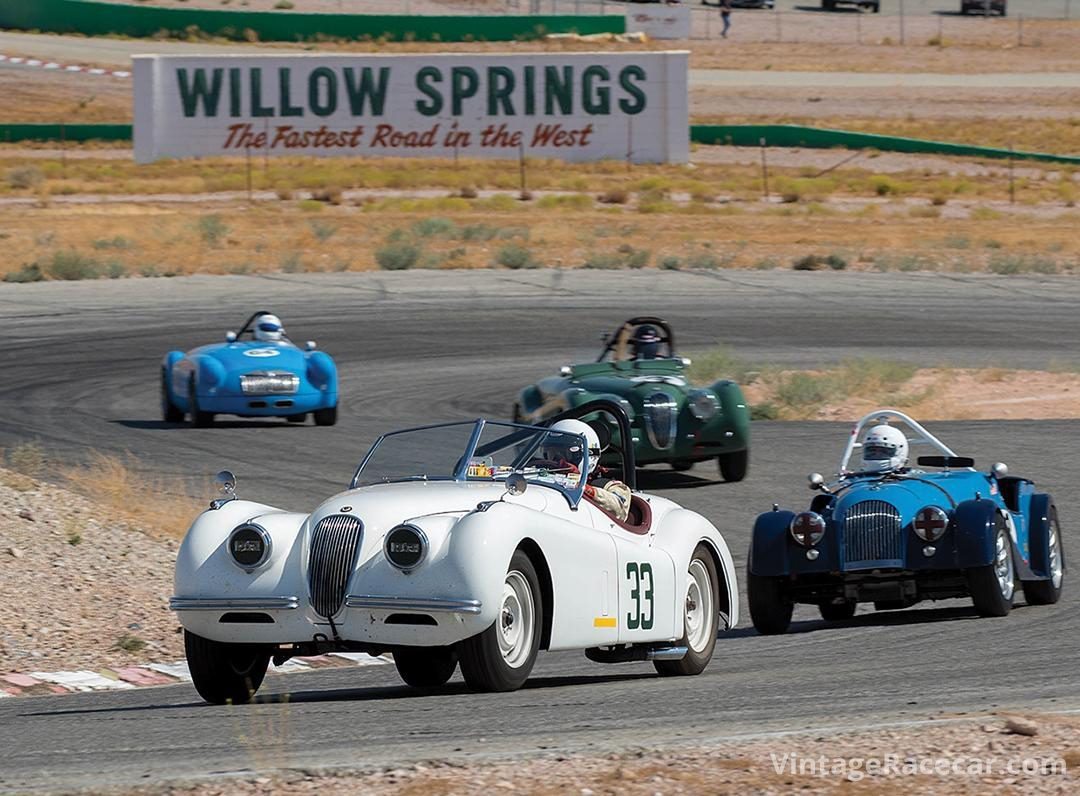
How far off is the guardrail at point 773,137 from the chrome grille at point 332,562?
199 ft

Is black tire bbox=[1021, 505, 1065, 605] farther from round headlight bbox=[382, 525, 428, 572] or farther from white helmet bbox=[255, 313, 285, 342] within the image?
white helmet bbox=[255, 313, 285, 342]

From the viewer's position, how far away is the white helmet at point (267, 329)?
23016 mm

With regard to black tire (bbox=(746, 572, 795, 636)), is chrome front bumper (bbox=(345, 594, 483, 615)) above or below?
above

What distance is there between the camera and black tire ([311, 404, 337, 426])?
2305 centimetres

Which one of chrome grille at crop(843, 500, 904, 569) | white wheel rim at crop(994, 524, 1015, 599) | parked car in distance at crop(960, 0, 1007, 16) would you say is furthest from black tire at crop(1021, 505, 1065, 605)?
parked car in distance at crop(960, 0, 1007, 16)

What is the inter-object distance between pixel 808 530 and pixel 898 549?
1.95ft

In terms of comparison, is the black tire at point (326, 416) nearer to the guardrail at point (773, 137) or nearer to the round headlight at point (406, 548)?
the round headlight at point (406, 548)

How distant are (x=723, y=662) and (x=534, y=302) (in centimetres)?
2468

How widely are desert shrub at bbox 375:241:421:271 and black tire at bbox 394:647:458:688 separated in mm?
31291

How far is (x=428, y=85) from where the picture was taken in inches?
2309

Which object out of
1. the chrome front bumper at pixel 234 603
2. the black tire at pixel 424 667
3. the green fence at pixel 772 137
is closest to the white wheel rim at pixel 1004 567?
the black tire at pixel 424 667

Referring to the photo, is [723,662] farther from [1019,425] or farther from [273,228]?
[273,228]

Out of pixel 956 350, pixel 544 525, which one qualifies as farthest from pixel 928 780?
pixel 956 350

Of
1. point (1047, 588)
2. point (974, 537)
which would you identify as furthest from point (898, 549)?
point (1047, 588)
